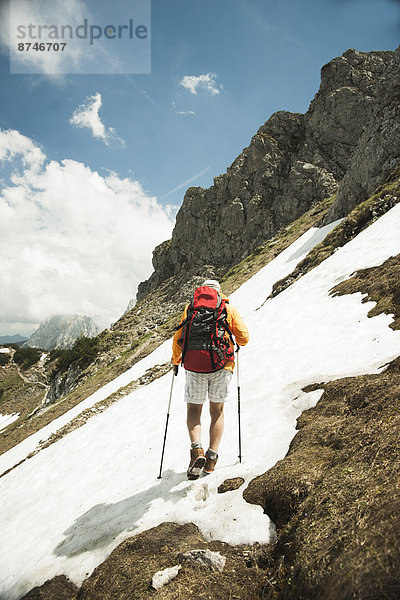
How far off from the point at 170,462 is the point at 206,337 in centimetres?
336

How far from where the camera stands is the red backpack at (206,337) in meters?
5.37

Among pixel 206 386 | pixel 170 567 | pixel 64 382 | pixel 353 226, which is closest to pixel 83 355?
pixel 64 382

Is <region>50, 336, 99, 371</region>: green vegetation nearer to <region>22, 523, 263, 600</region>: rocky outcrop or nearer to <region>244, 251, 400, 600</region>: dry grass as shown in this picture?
<region>22, 523, 263, 600</region>: rocky outcrop

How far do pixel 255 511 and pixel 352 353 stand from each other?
516cm

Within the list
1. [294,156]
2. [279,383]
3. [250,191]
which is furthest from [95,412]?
[294,156]

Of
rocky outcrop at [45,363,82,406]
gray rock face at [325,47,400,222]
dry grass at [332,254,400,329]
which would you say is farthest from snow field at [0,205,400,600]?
rocky outcrop at [45,363,82,406]

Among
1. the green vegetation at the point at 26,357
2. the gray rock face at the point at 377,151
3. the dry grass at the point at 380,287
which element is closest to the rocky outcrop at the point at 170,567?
the dry grass at the point at 380,287

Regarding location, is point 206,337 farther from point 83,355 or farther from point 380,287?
point 83,355

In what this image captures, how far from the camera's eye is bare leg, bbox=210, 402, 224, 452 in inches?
206

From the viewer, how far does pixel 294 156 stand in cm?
8431

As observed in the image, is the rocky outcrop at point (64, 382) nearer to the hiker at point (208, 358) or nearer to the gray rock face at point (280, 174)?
the hiker at point (208, 358)

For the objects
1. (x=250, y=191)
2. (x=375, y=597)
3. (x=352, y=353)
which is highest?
(x=250, y=191)

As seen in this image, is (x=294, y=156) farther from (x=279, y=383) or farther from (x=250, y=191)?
(x=279, y=383)

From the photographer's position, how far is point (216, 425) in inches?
210
